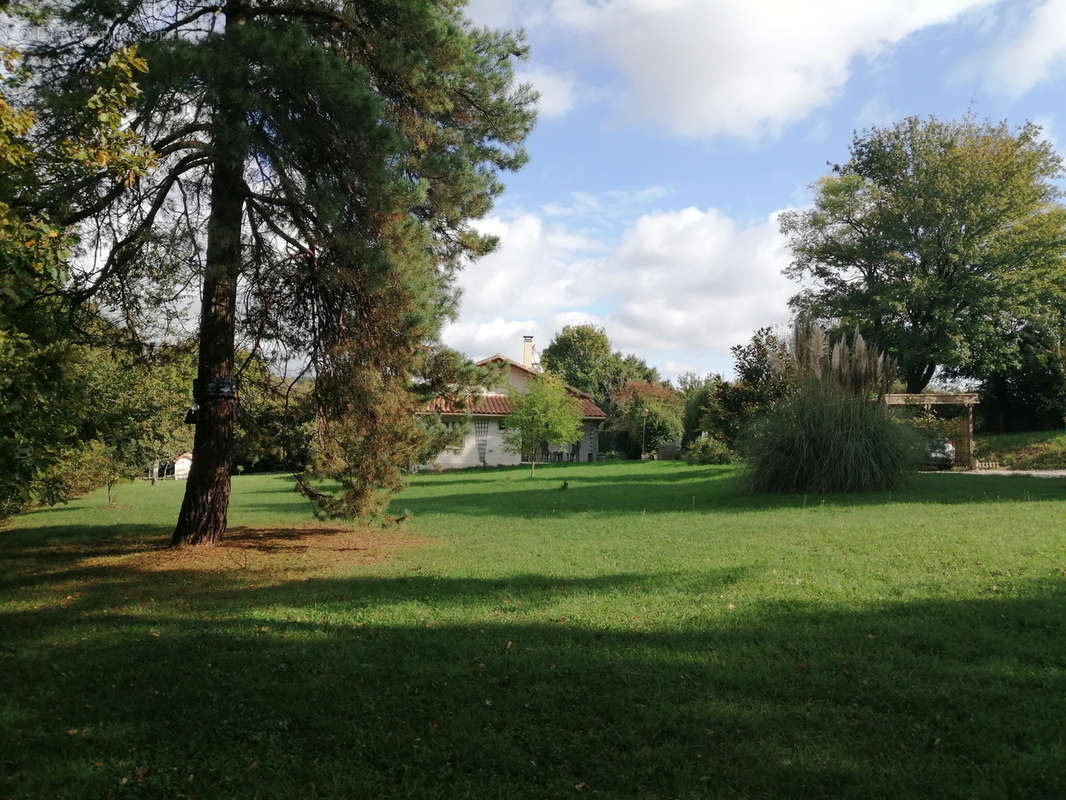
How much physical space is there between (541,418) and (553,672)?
90.2 feet

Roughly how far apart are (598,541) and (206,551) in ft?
17.7

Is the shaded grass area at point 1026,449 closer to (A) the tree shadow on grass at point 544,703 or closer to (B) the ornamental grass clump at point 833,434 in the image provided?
(B) the ornamental grass clump at point 833,434

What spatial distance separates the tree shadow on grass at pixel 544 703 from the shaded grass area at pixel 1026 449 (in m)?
24.7

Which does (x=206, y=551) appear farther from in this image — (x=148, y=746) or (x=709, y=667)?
(x=709, y=667)

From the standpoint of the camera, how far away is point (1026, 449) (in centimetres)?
2925

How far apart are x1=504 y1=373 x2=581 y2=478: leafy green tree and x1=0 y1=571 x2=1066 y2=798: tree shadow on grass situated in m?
25.9

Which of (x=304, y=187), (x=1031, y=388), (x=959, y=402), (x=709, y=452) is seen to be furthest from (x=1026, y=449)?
(x=304, y=187)

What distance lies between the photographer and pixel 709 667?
15.9ft

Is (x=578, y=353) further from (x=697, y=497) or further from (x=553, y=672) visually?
(x=553, y=672)

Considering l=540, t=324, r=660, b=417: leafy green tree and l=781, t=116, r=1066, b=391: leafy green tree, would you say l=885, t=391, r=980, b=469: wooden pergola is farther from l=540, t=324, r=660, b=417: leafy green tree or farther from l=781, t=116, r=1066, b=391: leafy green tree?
l=540, t=324, r=660, b=417: leafy green tree

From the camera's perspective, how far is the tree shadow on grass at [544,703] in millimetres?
3551

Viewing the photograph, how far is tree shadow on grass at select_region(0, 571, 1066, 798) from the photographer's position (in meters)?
3.55

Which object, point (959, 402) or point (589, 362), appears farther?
point (589, 362)

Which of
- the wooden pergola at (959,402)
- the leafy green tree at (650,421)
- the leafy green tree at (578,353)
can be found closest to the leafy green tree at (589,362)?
the leafy green tree at (578,353)
